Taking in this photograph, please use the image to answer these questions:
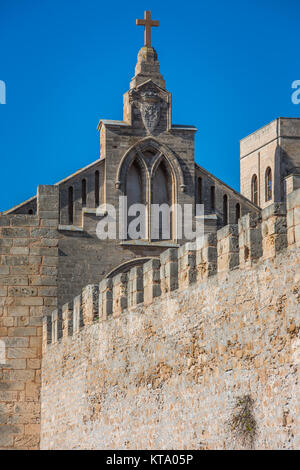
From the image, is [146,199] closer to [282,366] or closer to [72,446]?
[72,446]

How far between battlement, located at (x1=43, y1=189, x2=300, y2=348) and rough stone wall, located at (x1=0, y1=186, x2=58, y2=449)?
0.98 meters

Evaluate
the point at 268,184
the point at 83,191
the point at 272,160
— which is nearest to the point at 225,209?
the point at 83,191

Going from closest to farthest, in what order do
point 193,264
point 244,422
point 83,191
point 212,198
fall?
point 244,422 → point 193,264 → point 83,191 → point 212,198

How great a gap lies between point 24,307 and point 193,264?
6.02 meters

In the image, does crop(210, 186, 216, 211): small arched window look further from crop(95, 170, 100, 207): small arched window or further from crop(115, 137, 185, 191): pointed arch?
crop(95, 170, 100, 207): small arched window

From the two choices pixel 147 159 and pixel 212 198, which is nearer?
pixel 147 159

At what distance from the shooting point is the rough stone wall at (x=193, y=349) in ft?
28.2

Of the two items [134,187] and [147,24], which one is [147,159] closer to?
[134,187]

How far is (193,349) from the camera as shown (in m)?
10.5

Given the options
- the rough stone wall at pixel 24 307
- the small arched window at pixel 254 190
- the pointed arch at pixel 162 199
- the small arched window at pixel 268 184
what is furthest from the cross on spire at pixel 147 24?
the rough stone wall at pixel 24 307

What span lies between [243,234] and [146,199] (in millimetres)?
22157

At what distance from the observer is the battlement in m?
8.74

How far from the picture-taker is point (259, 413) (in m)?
8.76

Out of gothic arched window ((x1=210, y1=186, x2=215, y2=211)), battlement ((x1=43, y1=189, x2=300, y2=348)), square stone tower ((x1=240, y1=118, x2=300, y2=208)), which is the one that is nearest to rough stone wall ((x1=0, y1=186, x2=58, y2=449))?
battlement ((x1=43, y1=189, x2=300, y2=348))
